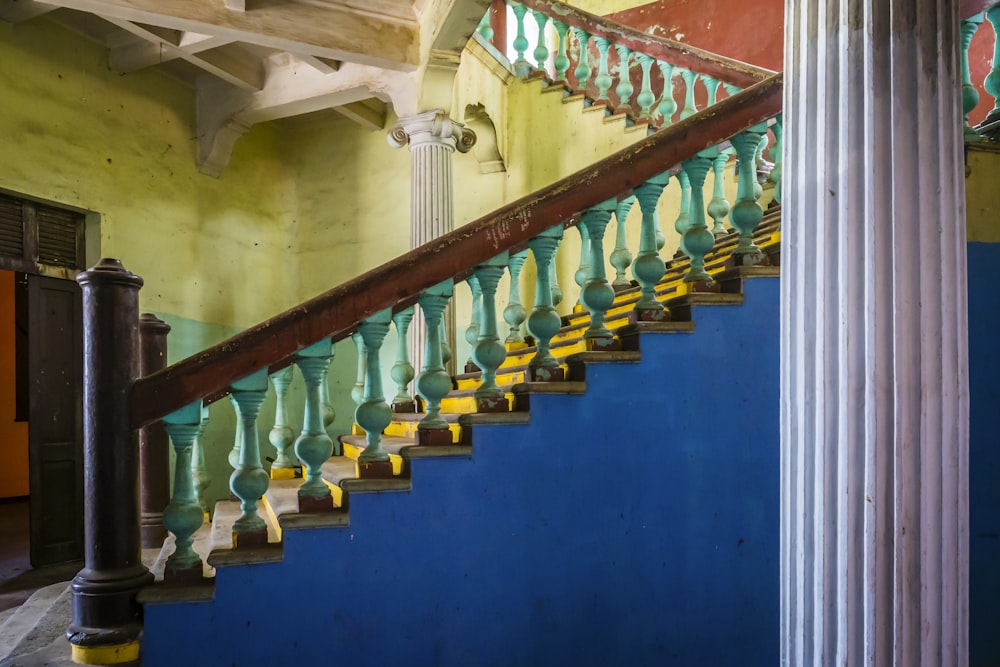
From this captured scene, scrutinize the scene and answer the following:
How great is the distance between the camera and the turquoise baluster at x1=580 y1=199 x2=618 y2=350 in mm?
2762

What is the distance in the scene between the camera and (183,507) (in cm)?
236

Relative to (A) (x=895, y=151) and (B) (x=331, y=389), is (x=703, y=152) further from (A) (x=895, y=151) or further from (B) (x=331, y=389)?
(B) (x=331, y=389)

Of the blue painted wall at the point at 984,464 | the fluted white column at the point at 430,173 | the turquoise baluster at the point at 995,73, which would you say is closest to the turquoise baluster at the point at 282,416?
the fluted white column at the point at 430,173

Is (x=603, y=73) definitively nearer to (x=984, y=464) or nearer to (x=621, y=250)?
(x=621, y=250)

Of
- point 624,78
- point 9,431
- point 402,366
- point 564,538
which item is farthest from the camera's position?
point 9,431

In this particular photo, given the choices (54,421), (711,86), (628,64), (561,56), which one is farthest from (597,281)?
(54,421)

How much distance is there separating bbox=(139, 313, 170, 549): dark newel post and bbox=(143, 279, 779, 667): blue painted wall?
1.35 metres

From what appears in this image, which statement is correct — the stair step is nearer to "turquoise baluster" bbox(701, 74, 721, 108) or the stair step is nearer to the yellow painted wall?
"turquoise baluster" bbox(701, 74, 721, 108)

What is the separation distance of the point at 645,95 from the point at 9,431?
27.9 feet

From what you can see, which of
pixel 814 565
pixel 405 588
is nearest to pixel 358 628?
pixel 405 588

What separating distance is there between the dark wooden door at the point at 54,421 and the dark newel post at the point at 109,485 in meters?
3.54

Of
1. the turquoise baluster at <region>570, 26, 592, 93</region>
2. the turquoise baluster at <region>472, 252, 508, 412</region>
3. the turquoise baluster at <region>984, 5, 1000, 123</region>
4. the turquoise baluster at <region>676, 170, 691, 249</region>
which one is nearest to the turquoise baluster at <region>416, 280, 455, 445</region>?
the turquoise baluster at <region>472, 252, 508, 412</region>

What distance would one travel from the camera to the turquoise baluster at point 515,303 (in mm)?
2986

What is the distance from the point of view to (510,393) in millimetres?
2719
